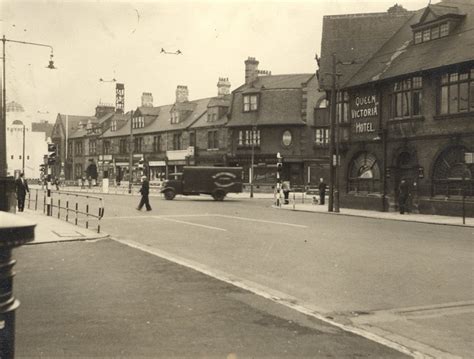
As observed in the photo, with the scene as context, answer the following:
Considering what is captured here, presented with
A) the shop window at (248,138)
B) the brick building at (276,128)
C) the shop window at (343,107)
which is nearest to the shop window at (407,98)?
the shop window at (343,107)

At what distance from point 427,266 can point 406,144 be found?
18.1 meters

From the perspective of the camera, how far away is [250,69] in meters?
60.5

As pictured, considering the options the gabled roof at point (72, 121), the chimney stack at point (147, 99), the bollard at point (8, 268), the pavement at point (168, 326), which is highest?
the chimney stack at point (147, 99)

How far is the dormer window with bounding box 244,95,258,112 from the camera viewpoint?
184 ft

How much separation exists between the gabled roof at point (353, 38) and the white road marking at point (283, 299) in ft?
78.7

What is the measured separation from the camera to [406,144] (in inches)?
1105

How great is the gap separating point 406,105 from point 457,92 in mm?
3334

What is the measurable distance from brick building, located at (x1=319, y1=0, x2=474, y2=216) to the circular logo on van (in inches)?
761

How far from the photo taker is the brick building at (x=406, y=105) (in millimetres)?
25172

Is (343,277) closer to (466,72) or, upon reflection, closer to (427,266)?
(427,266)

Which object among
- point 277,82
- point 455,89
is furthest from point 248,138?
point 455,89

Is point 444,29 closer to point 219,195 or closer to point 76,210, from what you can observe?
point 219,195

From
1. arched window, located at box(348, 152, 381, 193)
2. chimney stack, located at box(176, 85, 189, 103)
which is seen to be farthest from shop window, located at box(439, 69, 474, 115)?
chimney stack, located at box(176, 85, 189, 103)

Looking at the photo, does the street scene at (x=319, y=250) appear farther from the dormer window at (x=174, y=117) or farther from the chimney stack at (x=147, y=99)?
the chimney stack at (x=147, y=99)
